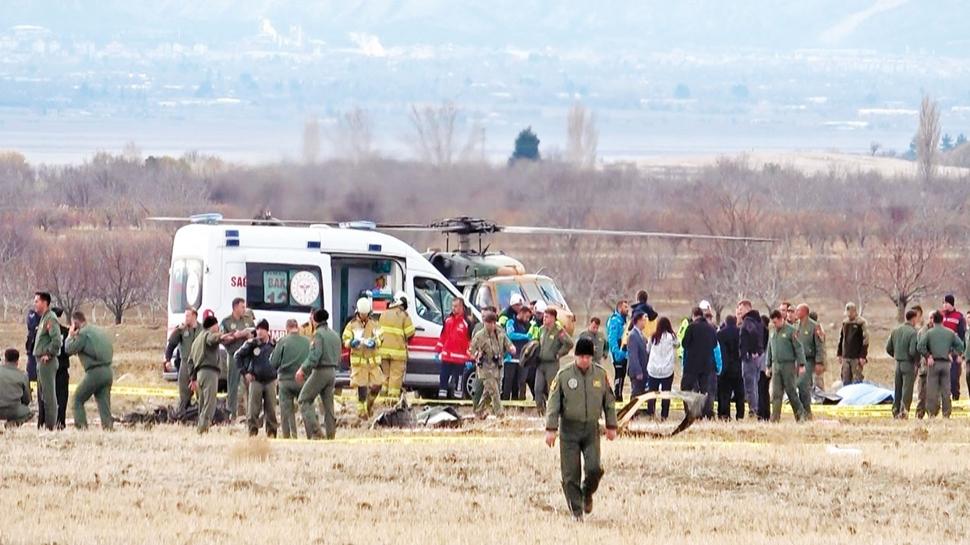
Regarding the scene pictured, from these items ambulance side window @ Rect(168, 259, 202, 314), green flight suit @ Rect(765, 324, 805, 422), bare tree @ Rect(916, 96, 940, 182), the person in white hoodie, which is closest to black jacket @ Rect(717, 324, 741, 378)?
green flight suit @ Rect(765, 324, 805, 422)

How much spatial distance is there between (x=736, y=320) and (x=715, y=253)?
43110mm

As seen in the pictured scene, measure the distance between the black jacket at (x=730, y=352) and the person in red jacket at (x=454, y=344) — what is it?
338 centimetres

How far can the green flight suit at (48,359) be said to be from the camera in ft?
72.4

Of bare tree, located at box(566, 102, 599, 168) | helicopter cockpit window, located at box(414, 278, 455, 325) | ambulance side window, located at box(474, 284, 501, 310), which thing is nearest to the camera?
helicopter cockpit window, located at box(414, 278, 455, 325)

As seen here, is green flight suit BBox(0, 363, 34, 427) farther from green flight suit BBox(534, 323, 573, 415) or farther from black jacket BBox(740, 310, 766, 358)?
black jacket BBox(740, 310, 766, 358)

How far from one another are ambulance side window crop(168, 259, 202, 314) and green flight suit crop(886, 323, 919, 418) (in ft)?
29.2

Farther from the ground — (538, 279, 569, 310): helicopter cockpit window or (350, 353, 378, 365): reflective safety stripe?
(538, 279, 569, 310): helicopter cockpit window

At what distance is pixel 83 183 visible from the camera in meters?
68.8

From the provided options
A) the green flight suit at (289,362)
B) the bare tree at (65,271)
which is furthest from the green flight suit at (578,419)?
the bare tree at (65,271)

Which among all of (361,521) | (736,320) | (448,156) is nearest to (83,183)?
(448,156)

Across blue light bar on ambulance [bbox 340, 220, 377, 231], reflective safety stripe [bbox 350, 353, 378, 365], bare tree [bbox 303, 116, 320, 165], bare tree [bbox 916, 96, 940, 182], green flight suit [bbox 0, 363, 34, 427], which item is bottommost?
green flight suit [bbox 0, 363, 34, 427]

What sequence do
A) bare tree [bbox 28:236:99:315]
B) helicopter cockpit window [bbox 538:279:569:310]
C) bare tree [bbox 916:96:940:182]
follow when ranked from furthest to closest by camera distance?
1. bare tree [bbox 916:96:940:182]
2. bare tree [bbox 28:236:99:315]
3. helicopter cockpit window [bbox 538:279:569:310]

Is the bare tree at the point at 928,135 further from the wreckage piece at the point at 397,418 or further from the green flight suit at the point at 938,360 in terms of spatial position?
the wreckage piece at the point at 397,418

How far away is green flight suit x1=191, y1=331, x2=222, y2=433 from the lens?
22531 mm
